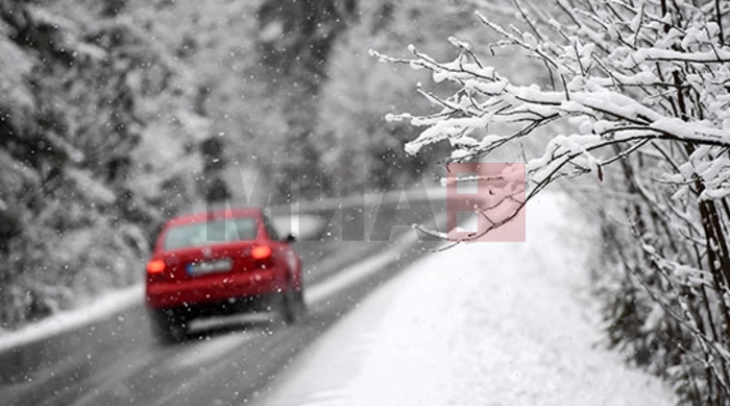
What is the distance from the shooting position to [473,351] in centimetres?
1028

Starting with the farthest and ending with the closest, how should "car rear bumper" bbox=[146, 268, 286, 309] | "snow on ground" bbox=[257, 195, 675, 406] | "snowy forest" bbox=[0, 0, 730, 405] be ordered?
"car rear bumper" bbox=[146, 268, 286, 309] < "snow on ground" bbox=[257, 195, 675, 406] < "snowy forest" bbox=[0, 0, 730, 405]

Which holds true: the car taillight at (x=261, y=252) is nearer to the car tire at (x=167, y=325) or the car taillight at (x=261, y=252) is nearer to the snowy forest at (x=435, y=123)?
the car tire at (x=167, y=325)

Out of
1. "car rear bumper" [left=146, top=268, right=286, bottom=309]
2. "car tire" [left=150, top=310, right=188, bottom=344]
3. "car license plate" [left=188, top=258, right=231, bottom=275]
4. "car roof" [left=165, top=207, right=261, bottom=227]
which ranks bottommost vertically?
"car tire" [left=150, top=310, right=188, bottom=344]

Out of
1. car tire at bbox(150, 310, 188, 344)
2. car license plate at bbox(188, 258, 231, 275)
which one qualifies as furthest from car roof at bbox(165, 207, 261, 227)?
car tire at bbox(150, 310, 188, 344)

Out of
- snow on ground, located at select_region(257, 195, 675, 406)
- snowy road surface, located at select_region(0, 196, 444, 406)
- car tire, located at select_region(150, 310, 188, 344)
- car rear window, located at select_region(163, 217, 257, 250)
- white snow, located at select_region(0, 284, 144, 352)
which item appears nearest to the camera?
snow on ground, located at select_region(257, 195, 675, 406)

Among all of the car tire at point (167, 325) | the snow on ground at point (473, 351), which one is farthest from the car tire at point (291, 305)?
the car tire at point (167, 325)

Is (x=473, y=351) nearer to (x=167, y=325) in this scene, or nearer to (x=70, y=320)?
(x=167, y=325)

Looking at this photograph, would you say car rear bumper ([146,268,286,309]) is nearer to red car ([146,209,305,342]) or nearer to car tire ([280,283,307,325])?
red car ([146,209,305,342])

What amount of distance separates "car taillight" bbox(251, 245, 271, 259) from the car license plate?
0.34 metres

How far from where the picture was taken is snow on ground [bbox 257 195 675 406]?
865cm

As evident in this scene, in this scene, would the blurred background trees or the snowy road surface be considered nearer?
the snowy road surface

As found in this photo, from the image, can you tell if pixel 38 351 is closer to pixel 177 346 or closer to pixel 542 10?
pixel 177 346

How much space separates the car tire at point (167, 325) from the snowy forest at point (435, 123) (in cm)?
505

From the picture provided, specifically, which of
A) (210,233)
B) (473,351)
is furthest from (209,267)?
(473,351)
